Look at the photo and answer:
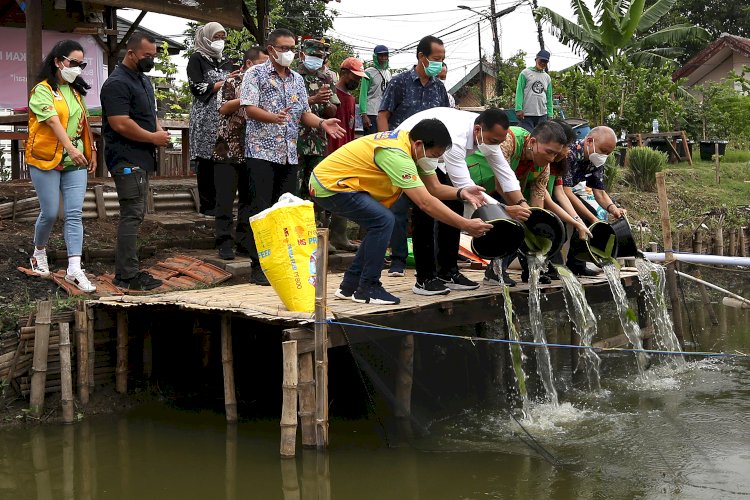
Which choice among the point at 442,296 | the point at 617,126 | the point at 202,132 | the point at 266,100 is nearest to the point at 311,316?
the point at 442,296

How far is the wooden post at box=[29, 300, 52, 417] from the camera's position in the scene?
6.82m

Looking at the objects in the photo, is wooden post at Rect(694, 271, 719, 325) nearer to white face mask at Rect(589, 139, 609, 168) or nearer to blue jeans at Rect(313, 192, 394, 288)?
white face mask at Rect(589, 139, 609, 168)

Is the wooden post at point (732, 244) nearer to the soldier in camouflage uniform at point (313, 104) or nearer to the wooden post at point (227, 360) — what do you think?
the soldier in camouflage uniform at point (313, 104)

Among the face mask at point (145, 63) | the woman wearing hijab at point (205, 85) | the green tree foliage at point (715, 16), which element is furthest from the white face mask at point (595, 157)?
the green tree foliage at point (715, 16)

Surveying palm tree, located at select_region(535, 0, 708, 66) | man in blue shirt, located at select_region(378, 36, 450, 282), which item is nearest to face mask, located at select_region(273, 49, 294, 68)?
man in blue shirt, located at select_region(378, 36, 450, 282)

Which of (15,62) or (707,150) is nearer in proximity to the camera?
(15,62)

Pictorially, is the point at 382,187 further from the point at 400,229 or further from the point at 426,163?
the point at 400,229

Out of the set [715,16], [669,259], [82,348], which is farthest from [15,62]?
[715,16]

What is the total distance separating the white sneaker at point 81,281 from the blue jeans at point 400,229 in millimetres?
2428

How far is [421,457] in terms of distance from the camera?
6309 mm

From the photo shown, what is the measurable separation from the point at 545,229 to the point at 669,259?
8.92ft

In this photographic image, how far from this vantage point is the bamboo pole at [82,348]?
7.18 m

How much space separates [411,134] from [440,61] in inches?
86.2

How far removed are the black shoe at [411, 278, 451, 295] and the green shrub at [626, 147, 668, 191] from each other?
1035 centimetres
